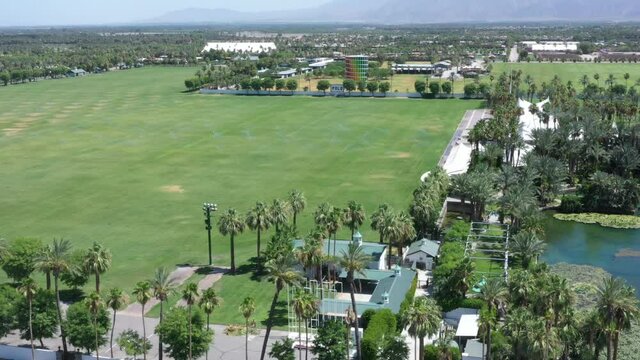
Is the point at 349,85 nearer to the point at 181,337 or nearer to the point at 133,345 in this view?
the point at 133,345

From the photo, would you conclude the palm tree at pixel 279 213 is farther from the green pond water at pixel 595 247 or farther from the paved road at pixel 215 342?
the green pond water at pixel 595 247

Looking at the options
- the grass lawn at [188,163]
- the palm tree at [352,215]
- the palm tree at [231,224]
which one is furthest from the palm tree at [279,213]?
the palm tree at [352,215]

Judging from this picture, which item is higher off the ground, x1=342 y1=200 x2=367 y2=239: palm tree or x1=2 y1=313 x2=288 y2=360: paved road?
x1=342 y1=200 x2=367 y2=239: palm tree

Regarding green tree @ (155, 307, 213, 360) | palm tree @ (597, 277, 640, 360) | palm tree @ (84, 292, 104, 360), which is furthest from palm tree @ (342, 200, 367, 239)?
palm tree @ (597, 277, 640, 360)

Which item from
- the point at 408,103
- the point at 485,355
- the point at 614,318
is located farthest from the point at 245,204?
the point at 408,103

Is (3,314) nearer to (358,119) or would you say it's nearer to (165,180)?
(165,180)

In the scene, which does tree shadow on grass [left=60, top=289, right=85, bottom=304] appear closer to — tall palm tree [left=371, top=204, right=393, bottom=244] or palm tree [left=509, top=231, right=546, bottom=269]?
tall palm tree [left=371, top=204, right=393, bottom=244]
